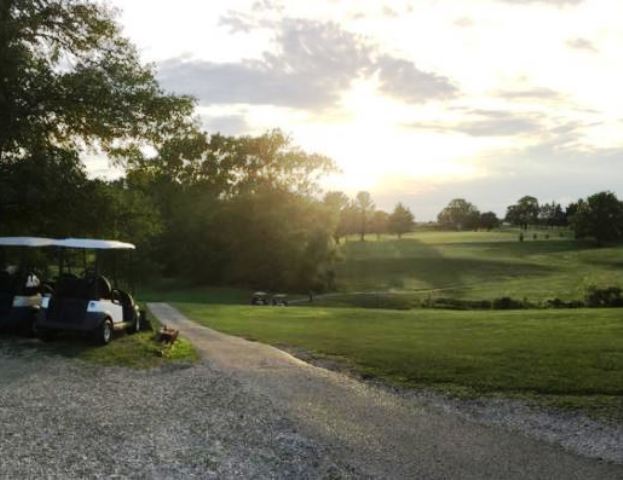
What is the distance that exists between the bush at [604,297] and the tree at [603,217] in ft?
246

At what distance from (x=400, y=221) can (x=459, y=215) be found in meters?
42.1

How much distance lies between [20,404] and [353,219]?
145 metres

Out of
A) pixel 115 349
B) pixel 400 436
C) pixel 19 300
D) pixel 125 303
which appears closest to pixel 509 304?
pixel 125 303

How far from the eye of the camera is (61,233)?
2423cm

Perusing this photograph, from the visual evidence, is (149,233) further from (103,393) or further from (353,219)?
(353,219)

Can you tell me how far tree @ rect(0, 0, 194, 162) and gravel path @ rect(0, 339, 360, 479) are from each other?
9.89 metres

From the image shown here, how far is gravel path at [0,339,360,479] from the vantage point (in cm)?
834

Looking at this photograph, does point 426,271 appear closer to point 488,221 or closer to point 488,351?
point 488,351

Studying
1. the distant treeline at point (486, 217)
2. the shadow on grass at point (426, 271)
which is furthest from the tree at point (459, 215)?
the shadow on grass at point (426, 271)

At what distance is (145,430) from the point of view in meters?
10.0

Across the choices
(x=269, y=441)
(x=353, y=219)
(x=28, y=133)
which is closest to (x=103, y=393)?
(x=269, y=441)

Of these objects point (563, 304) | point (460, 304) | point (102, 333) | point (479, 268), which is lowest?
point (460, 304)

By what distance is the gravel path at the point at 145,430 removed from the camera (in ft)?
27.3

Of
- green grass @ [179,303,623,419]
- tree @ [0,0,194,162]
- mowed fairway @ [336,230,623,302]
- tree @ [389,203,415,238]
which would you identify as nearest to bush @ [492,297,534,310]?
mowed fairway @ [336,230,623,302]
